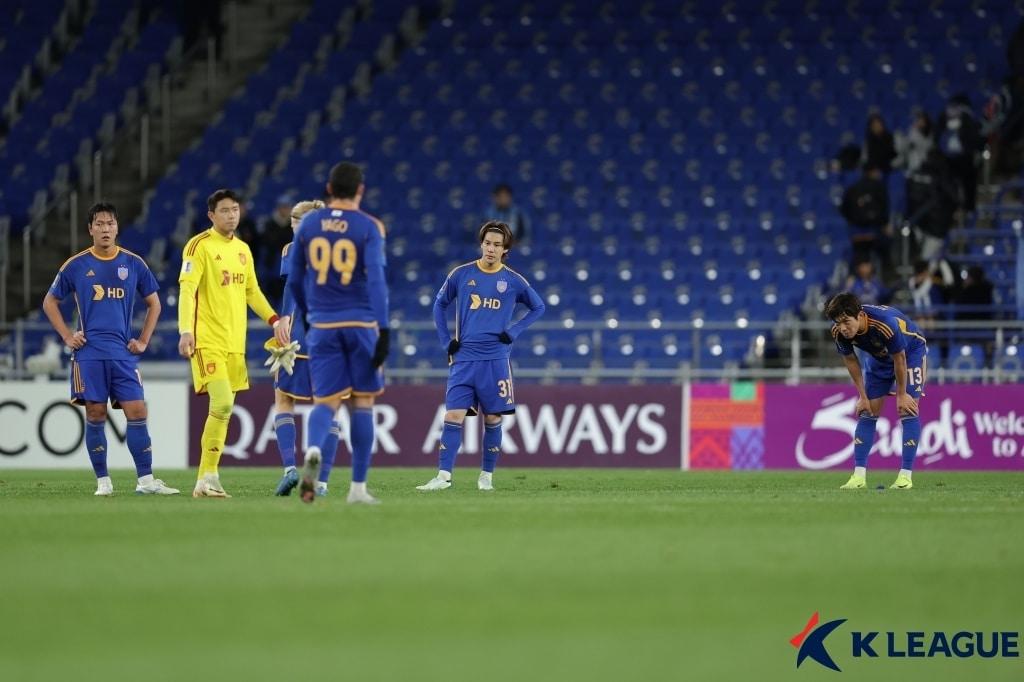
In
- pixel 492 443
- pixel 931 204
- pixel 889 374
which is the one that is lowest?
pixel 492 443

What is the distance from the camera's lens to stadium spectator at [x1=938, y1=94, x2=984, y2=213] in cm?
2497

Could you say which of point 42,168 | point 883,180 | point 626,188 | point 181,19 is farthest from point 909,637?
point 181,19

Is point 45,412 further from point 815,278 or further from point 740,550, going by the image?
point 740,550

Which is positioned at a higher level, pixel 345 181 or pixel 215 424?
pixel 345 181

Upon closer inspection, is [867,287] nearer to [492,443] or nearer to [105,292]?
[492,443]

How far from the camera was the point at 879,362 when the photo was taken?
1462 cm

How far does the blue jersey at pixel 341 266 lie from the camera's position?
422 inches

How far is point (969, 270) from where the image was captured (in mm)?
22938

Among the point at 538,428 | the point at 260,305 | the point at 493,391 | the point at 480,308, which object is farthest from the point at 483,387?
the point at 538,428

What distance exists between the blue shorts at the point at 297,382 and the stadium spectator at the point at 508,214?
10.8 meters

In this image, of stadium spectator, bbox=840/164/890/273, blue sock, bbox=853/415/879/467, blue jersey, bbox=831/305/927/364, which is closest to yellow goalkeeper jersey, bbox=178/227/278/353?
A: blue jersey, bbox=831/305/927/364

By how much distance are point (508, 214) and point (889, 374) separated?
34.5 feet

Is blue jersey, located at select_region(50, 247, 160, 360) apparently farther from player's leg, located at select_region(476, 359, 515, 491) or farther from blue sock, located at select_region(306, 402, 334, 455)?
blue sock, located at select_region(306, 402, 334, 455)

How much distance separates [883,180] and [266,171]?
10385mm
